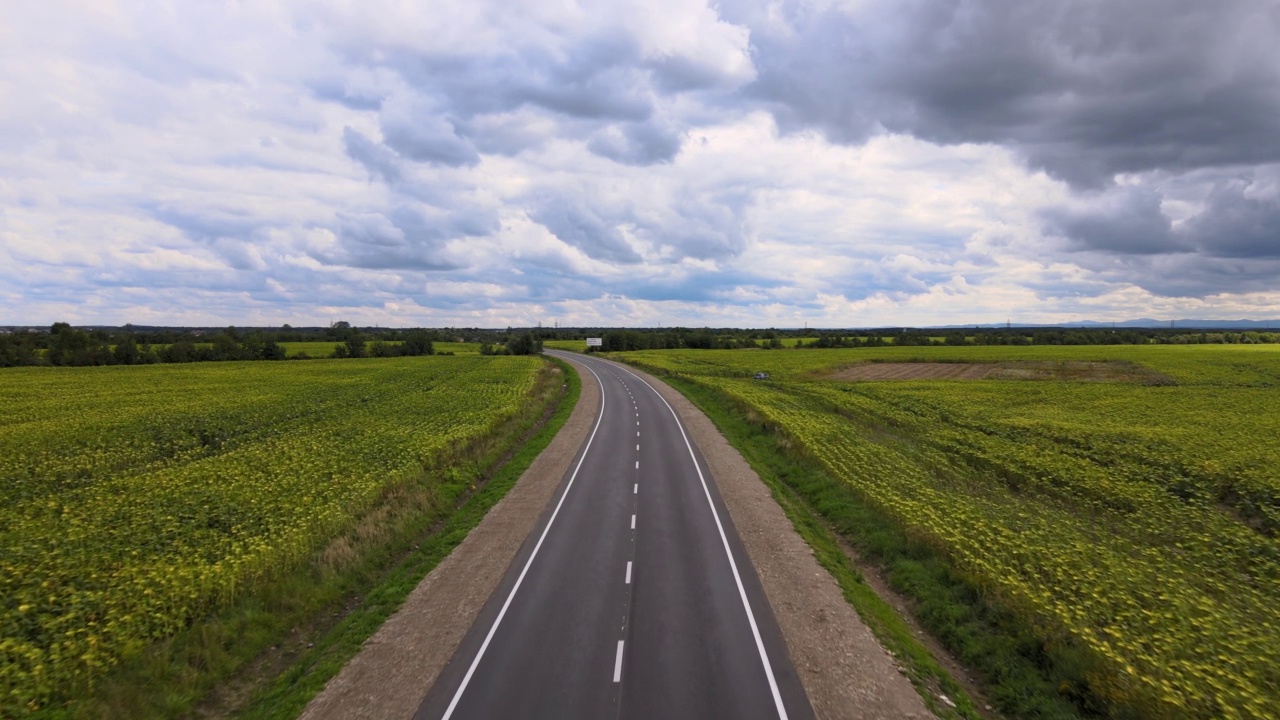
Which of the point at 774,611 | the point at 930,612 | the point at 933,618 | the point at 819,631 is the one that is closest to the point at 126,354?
the point at 774,611

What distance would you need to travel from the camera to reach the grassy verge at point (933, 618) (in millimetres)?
9555

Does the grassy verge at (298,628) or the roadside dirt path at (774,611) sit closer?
the roadside dirt path at (774,611)

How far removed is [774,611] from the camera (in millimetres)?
11992

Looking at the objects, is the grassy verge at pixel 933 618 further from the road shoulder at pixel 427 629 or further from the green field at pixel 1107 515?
the road shoulder at pixel 427 629

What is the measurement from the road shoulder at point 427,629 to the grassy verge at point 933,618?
8556 mm

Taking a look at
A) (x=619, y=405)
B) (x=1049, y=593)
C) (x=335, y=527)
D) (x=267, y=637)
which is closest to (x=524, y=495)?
(x=335, y=527)

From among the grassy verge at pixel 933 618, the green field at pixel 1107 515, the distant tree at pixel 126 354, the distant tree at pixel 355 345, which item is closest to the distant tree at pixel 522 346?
the distant tree at pixel 355 345

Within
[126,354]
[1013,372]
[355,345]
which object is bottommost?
[1013,372]

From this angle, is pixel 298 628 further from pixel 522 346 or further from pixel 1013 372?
pixel 522 346

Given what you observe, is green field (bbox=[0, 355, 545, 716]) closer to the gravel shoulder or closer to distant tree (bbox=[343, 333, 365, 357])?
the gravel shoulder

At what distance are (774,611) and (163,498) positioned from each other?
19176 mm

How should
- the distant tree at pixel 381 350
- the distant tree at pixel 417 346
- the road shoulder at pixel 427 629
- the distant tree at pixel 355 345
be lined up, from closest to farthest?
1. the road shoulder at pixel 427 629
2. the distant tree at pixel 355 345
3. the distant tree at pixel 381 350
4. the distant tree at pixel 417 346

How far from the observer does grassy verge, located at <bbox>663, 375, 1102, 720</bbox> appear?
9.55m

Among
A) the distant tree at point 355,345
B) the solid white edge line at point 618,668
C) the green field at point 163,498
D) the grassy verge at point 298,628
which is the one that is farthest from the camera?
the distant tree at point 355,345
